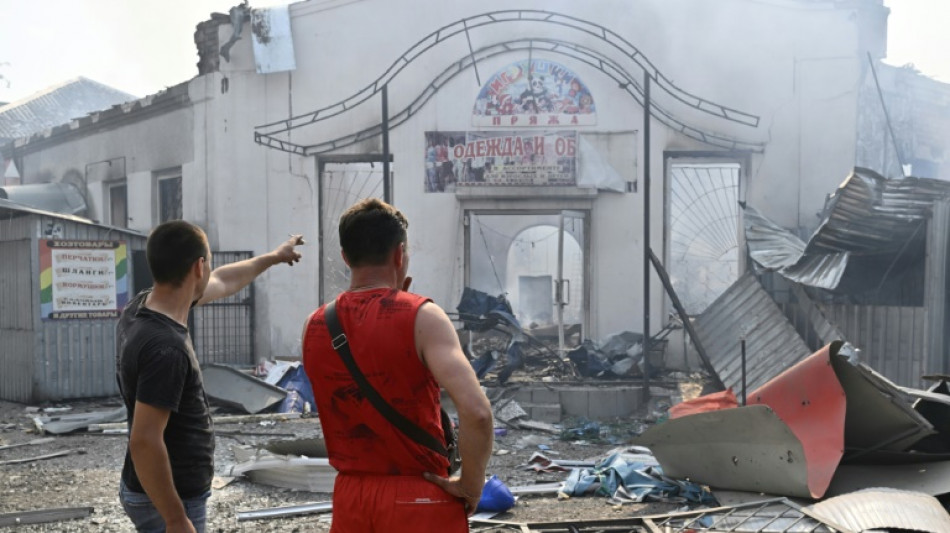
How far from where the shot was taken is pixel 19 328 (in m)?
11.1

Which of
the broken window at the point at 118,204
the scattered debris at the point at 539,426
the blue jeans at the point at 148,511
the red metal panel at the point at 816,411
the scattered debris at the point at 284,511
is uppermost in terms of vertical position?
the broken window at the point at 118,204

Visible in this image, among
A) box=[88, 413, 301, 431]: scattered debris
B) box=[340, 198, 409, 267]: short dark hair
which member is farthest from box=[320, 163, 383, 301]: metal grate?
box=[340, 198, 409, 267]: short dark hair

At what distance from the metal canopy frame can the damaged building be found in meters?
0.03

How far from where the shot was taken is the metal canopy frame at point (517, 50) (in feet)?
41.2

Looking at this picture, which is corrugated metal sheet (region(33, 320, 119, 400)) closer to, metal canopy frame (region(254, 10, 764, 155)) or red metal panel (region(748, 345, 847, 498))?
metal canopy frame (region(254, 10, 764, 155))

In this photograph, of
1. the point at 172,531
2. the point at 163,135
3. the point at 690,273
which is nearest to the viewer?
the point at 172,531

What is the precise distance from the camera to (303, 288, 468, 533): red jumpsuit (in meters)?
2.33

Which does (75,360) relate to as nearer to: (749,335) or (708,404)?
(708,404)

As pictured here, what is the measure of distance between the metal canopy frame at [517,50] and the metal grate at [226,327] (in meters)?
2.31

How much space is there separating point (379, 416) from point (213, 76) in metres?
12.3

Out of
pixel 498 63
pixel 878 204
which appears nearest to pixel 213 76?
pixel 498 63

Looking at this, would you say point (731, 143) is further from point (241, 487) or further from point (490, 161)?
point (241, 487)

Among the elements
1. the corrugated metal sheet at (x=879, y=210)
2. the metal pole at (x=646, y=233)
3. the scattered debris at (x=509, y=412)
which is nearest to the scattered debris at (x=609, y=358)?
the metal pole at (x=646, y=233)

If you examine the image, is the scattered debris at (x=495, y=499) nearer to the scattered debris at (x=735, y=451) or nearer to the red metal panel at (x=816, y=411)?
the scattered debris at (x=735, y=451)
